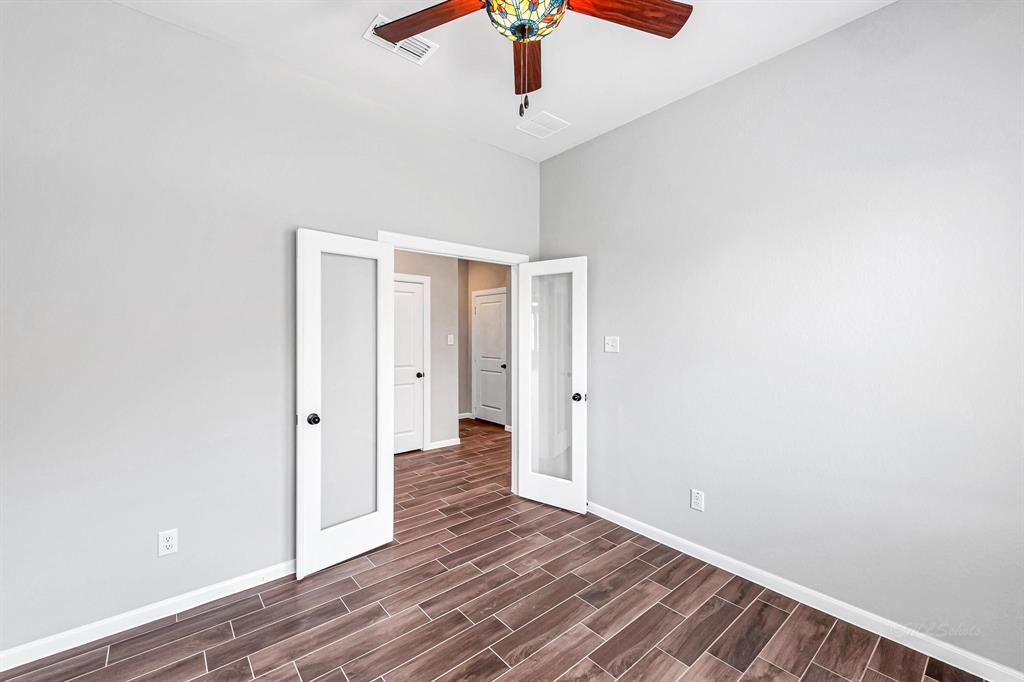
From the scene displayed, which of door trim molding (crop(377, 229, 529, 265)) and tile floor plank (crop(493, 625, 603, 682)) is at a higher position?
door trim molding (crop(377, 229, 529, 265))

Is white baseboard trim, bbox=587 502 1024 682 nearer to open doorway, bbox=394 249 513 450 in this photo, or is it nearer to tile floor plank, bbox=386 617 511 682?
tile floor plank, bbox=386 617 511 682

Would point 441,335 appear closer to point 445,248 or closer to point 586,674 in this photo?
point 445,248

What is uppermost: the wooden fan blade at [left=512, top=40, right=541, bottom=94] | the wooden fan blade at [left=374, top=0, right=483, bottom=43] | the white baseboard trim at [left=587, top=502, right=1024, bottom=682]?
the wooden fan blade at [left=374, top=0, right=483, bottom=43]

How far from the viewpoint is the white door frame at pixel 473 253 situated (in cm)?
306

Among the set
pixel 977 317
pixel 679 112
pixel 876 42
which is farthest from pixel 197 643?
pixel 876 42

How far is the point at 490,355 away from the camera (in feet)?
23.0

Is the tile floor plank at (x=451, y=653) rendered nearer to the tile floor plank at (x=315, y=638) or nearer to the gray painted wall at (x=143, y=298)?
the tile floor plank at (x=315, y=638)

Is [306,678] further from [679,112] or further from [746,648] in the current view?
[679,112]

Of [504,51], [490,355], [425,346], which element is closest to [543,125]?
[504,51]

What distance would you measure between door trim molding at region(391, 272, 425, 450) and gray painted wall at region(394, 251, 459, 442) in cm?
6

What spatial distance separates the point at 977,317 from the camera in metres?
1.85

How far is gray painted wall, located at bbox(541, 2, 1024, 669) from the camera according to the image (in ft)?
5.98

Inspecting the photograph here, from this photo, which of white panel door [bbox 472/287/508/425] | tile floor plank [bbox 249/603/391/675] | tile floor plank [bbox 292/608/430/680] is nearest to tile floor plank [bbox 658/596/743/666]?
tile floor plank [bbox 292/608/430/680]

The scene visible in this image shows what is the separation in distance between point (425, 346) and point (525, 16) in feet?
13.9
